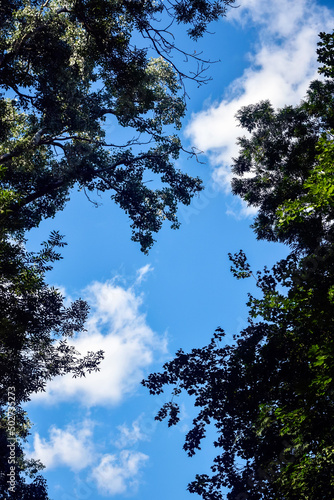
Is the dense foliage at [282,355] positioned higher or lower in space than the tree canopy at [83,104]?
lower

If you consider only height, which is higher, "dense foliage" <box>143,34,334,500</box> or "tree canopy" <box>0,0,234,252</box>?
"tree canopy" <box>0,0,234,252</box>

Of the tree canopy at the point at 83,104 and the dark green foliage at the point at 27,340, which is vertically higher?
the tree canopy at the point at 83,104

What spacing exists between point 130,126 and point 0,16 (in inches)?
381

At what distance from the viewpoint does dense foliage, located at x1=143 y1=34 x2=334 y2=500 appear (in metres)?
6.09

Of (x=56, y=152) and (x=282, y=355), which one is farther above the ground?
(x=56, y=152)

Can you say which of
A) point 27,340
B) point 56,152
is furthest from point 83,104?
point 27,340

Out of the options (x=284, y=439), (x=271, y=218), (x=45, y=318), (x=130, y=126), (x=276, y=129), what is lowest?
(x=284, y=439)

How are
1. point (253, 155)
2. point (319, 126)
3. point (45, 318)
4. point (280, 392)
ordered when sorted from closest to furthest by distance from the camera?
point (280, 392) → point (45, 318) → point (319, 126) → point (253, 155)

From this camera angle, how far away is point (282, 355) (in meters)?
9.41

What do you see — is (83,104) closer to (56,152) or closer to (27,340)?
(56,152)

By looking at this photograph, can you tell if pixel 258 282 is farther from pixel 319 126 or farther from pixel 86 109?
pixel 86 109

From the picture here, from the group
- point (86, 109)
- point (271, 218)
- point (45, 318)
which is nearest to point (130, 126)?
point (86, 109)

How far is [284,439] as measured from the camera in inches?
345

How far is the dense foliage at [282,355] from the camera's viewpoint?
609 cm
